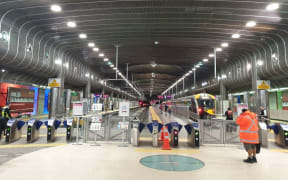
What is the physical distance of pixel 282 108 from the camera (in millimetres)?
Result: 16516

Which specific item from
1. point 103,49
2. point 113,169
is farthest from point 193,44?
point 113,169

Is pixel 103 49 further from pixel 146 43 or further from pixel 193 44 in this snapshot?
pixel 193 44

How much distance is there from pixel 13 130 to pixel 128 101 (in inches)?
218

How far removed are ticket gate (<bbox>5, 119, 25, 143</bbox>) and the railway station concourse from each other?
0.05 metres

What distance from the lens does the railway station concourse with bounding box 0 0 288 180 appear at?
458 centimetres

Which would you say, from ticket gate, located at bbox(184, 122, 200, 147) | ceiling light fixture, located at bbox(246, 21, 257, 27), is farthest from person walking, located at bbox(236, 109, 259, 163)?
ceiling light fixture, located at bbox(246, 21, 257, 27)

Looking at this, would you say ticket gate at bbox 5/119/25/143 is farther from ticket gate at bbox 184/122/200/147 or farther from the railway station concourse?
ticket gate at bbox 184/122/200/147

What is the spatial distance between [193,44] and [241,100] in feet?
51.4

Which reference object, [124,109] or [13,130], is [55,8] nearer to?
[124,109]

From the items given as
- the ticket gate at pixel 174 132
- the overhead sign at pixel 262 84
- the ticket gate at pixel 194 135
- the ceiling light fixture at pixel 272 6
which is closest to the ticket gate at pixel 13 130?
the ticket gate at pixel 174 132

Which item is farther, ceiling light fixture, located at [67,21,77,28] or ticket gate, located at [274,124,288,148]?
ceiling light fixture, located at [67,21,77,28]

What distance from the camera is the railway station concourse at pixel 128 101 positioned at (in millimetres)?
4580

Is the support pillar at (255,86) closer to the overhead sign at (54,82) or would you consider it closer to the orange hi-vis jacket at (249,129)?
the orange hi-vis jacket at (249,129)

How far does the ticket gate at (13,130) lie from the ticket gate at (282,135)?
12027mm
